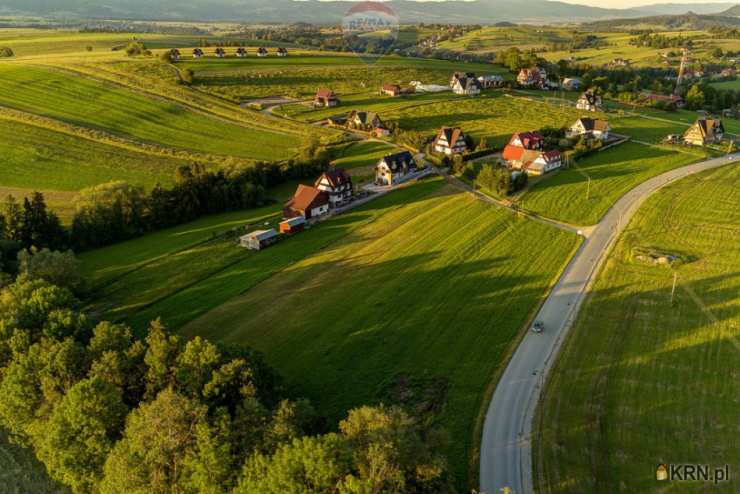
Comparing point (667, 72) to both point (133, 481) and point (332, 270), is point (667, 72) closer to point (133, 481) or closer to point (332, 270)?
point (332, 270)

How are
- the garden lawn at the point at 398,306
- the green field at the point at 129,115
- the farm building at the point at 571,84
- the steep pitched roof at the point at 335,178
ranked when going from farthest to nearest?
the farm building at the point at 571,84
the green field at the point at 129,115
the steep pitched roof at the point at 335,178
the garden lawn at the point at 398,306

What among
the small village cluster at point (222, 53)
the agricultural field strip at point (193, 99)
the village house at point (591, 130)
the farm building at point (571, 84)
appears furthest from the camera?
the small village cluster at point (222, 53)

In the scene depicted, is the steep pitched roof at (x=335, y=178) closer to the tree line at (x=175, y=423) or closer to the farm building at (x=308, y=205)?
the farm building at (x=308, y=205)

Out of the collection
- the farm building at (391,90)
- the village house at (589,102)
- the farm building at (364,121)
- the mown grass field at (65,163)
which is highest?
the farm building at (391,90)

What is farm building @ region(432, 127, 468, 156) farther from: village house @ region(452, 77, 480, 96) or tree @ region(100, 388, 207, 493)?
tree @ region(100, 388, 207, 493)

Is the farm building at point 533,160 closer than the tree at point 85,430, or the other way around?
the tree at point 85,430

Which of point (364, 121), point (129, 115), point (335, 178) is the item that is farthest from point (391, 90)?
point (335, 178)

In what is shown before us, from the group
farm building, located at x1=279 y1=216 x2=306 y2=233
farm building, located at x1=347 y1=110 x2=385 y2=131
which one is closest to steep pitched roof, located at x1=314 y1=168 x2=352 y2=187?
farm building, located at x1=279 y1=216 x2=306 y2=233

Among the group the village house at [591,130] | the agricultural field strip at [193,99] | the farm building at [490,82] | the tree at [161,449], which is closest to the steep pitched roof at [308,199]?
the tree at [161,449]
